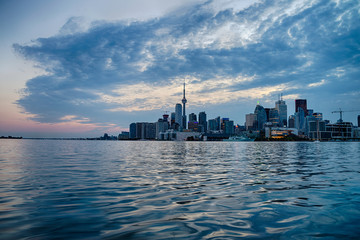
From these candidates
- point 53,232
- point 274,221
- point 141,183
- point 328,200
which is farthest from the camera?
point 141,183

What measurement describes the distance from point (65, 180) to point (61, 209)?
932 centimetres

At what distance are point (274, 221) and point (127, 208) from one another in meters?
6.32

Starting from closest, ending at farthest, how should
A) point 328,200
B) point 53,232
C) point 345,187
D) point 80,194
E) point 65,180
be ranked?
point 53,232, point 328,200, point 80,194, point 345,187, point 65,180

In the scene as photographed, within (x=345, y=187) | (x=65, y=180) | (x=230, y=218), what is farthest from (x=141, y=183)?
(x=345, y=187)

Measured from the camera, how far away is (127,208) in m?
11.2

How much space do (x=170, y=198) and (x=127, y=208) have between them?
8.87 ft

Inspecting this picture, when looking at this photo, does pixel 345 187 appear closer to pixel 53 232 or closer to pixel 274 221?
pixel 274 221

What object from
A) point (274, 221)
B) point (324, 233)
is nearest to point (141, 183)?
point (274, 221)

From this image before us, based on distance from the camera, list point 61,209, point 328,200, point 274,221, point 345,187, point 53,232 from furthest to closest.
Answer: point 345,187
point 328,200
point 61,209
point 274,221
point 53,232

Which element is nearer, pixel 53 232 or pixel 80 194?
pixel 53 232

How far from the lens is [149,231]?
322 inches

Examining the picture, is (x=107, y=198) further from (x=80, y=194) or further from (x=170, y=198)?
(x=170, y=198)

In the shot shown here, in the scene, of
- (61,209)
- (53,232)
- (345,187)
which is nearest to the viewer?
(53,232)

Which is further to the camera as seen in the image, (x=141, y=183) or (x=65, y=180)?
(x=65, y=180)
